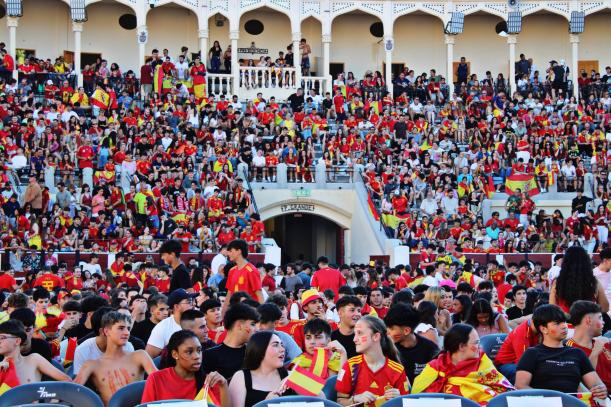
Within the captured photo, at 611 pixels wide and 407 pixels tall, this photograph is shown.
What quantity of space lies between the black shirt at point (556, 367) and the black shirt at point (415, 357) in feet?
3.21

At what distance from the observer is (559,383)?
9797 mm

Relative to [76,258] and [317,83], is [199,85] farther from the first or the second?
[76,258]

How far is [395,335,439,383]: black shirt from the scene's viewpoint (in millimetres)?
10547

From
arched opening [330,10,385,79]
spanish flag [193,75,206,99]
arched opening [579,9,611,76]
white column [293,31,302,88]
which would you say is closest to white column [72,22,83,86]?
spanish flag [193,75,206,99]

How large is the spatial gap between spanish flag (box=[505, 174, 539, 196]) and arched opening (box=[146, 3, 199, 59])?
14068 mm

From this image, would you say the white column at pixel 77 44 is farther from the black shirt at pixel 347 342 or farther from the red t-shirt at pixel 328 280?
the black shirt at pixel 347 342

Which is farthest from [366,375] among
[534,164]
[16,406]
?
[534,164]

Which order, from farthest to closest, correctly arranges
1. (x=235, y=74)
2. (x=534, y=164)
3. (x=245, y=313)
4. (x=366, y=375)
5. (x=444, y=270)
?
(x=235, y=74)
(x=534, y=164)
(x=444, y=270)
(x=245, y=313)
(x=366, y=375)

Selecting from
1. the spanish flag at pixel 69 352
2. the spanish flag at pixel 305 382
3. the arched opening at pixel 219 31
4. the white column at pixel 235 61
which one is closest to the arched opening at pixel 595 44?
the white column at pixel 235 61

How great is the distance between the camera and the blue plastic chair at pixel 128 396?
9328mm

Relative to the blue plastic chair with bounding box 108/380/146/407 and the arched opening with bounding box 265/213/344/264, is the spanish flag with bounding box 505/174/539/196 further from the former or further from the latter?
the blue plastic chair with bounding box 108/380/146/407

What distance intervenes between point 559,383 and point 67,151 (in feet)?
83.5

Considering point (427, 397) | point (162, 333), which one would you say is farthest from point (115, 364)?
point (427, 397)

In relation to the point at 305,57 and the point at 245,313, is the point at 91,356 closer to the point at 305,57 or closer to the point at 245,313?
the point at 245,313
